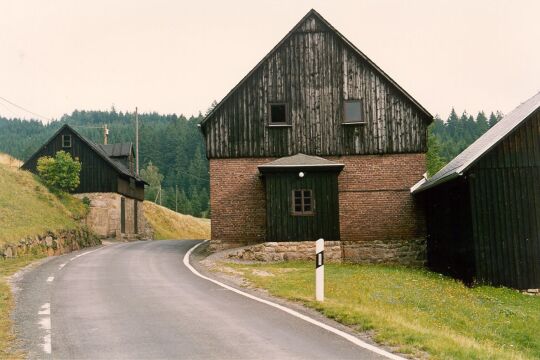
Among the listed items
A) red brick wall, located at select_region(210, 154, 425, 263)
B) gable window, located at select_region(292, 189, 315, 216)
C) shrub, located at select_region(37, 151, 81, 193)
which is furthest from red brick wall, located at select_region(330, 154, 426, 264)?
shrub, located at select_region(37, 151, 81, 193)

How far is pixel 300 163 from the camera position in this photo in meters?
22.3

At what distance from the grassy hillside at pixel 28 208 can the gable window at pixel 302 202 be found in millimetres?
11690

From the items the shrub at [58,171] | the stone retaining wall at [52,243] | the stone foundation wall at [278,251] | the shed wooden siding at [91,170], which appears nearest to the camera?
the stone foundation wall at [278,251]

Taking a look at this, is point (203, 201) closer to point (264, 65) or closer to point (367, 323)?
point (264, 65)

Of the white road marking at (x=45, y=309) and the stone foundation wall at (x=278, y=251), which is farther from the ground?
the stone foundation wall at (x=278, y=251)

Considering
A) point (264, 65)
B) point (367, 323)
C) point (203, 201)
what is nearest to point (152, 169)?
point (203, 201)

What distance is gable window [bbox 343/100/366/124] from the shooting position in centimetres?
2444

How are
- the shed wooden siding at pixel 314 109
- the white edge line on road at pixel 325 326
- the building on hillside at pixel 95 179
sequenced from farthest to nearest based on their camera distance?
1. the building on hillside at pixel 95 179
2. the shed wooden siding at pixel 314 109
3. the white edge line on road at pixel 325 326

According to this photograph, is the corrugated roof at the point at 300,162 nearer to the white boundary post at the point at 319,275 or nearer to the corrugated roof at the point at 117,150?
the white boundary post at the point at 319,275

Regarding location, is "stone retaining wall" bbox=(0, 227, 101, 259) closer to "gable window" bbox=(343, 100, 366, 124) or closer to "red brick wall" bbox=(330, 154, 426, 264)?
"red brick wall" bbox=(330, 154, 426, 264)

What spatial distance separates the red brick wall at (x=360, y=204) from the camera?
24062mm

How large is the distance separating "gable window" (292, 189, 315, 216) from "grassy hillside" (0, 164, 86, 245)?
11.7m

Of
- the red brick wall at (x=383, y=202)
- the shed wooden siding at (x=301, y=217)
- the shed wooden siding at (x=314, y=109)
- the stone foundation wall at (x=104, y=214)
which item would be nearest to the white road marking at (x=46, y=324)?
the shed wooden siding at (x=301, y=217)

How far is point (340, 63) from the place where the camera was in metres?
24.5
